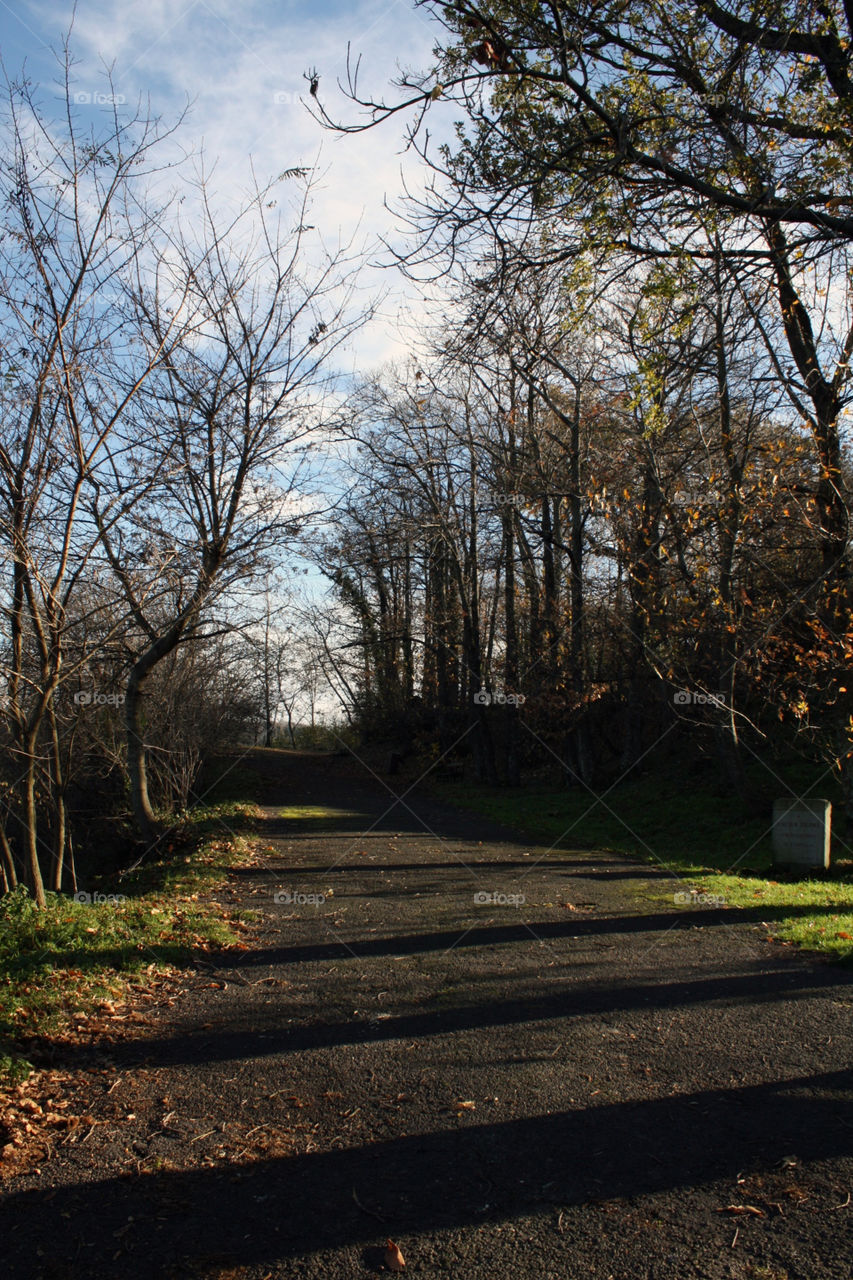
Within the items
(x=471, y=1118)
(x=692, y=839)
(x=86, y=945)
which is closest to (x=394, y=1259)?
(x=471, y=1118)

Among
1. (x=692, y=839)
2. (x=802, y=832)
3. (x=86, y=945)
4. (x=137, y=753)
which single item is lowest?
(x=692, y=839)

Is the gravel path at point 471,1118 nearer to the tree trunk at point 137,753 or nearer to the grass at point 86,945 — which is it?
the grass at point 86,945

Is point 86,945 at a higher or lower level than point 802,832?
lower

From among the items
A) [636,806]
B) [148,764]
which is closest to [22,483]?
[148,764]

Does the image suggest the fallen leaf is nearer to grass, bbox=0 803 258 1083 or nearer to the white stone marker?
grass, bbox=0 803 258 1083

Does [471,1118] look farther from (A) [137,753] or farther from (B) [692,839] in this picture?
(B) [692,839]

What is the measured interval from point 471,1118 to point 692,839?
1260 centimetres

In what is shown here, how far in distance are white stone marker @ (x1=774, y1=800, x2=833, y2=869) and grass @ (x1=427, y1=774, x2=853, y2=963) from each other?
9.7 inches

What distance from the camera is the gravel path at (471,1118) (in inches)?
127

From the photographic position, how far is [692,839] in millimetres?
15945

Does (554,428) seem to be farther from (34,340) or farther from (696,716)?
(34,340)

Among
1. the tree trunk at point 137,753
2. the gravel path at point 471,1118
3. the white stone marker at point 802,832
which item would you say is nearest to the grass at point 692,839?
the white stone marker at point 802,832

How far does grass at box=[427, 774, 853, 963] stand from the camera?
896 cm

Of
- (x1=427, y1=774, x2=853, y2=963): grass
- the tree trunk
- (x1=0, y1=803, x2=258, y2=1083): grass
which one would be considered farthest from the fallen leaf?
the tree trunk
